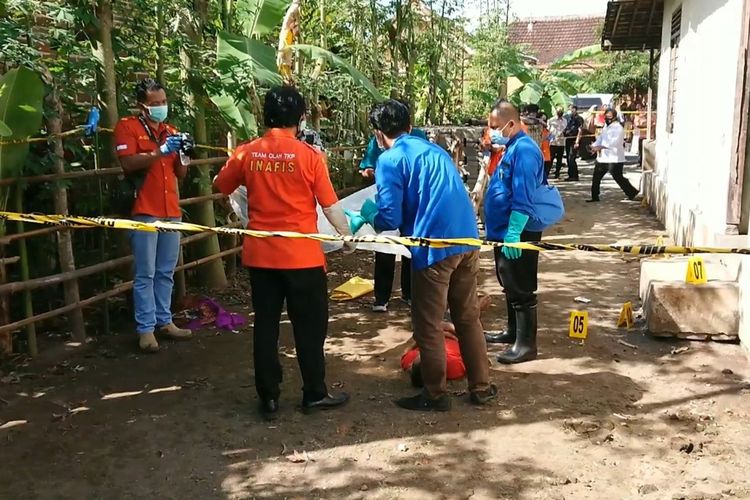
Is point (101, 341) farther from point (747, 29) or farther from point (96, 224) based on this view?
point (747, 29)

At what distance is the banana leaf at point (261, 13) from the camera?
6723 mm

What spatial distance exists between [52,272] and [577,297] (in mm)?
4499

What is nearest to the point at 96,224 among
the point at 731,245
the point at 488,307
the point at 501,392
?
the point at 501,392

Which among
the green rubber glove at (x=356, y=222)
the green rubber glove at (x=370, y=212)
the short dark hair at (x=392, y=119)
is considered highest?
the short dark hair at (x=392, y=119)

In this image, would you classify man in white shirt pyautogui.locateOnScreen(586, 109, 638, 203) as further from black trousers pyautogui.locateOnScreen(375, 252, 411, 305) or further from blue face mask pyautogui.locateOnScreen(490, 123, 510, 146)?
blue face mask pyautogui.locateOnScreen(490, 123, 510, 146)

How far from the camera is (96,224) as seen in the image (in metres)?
4.13

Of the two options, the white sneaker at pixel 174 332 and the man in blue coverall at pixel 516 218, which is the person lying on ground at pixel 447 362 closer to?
A: the man in blue coverall at pixel 516 218

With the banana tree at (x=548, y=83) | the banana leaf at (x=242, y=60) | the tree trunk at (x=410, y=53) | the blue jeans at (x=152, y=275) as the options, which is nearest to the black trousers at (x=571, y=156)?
the banana tree at (x=548, y=83)

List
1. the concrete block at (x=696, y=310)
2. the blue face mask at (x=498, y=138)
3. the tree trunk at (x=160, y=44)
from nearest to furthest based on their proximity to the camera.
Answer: the blue face mask at (x=498, y=138) → the concrete block at (x=696, y=310) → the tree trunk at (x=160, y=44)

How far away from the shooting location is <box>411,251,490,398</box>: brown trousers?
4066 millimetres

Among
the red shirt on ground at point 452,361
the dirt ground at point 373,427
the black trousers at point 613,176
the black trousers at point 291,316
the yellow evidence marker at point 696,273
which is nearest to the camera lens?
the dirt ground at point 373,427

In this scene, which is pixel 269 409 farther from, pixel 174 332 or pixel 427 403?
pixel 174 332

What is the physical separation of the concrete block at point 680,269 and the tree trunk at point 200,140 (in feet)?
12.5

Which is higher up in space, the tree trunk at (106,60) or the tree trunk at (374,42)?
the tree trunk at (374,42)
